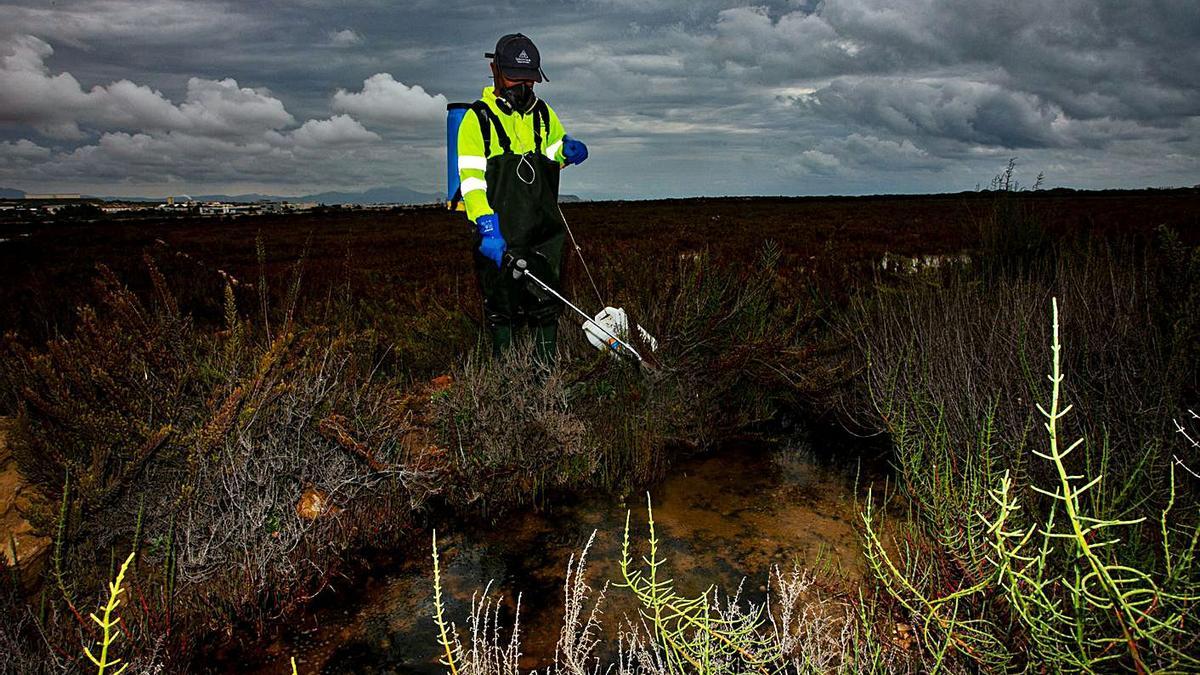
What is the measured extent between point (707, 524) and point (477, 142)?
266 cm

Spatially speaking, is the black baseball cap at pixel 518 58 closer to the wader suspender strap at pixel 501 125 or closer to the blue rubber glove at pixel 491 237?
the wader suspender strap at pixel 501 125

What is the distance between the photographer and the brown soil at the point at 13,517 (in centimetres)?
273

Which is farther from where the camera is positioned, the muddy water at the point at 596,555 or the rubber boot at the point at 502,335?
the rubber boot at the point at 502,335

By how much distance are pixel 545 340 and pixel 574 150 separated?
1.37m

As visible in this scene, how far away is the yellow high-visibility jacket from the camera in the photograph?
14.7ft

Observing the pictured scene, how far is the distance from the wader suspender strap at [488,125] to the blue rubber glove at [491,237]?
475mm

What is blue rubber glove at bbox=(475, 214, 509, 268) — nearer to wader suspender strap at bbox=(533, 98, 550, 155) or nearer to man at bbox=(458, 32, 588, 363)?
man at bbox=(458, 32, 588, 363)

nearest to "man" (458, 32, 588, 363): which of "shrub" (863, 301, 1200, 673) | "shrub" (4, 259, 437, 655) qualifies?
"shrub" (4, 259, 437, 655)

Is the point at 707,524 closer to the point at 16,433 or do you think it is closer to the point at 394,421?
the point at 394,421

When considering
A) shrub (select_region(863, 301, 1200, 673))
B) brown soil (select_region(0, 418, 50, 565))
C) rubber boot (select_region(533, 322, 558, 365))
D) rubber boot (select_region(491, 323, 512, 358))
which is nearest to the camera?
shrub (select_region(863, 301, 1200, 673))

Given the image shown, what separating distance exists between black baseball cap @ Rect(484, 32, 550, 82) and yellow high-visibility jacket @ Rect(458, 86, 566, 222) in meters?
0.22

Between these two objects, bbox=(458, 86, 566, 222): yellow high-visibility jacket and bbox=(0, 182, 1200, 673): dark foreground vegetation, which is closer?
bbox=(0, 182, 1200, 673): dark foreground vegetation

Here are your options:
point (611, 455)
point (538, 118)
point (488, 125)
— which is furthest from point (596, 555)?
point (538, 118)

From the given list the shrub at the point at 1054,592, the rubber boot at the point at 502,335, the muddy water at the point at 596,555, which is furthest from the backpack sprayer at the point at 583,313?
the shrub at the point at 1054,592
